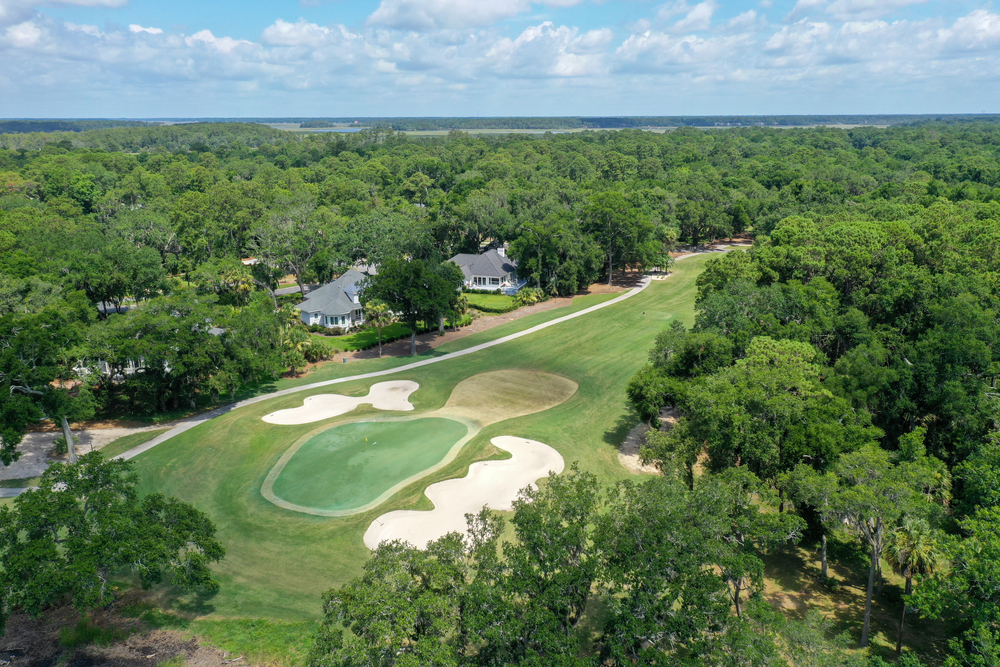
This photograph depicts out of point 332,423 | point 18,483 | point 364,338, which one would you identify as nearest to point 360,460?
point 332,423

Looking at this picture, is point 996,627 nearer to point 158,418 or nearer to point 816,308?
point 816,308

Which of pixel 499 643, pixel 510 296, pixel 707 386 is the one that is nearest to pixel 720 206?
pixel 510 296

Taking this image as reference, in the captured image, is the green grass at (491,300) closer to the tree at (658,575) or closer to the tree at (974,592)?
the tree at (658,575)

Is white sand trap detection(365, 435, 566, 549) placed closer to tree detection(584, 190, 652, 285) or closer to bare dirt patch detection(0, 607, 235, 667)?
bare dirt patch detection(0, 607, 235, 667)

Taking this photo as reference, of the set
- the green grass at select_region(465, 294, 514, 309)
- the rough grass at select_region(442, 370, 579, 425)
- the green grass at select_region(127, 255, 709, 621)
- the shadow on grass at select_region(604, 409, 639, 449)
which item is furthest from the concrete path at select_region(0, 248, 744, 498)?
the shadow on grass at select_region(604, 409, 639, 449)

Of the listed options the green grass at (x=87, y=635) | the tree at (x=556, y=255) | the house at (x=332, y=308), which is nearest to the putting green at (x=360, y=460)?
the green grass at (x=87, y=635)

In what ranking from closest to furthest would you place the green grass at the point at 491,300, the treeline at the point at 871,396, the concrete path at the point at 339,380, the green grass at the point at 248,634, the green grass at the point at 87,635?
the treeline at the point at 871,396, the green grass at the point at 248,634, the green grass at the point at 87,635, the concrete path at the point at 339,380, the green grass at the point at 491,300
